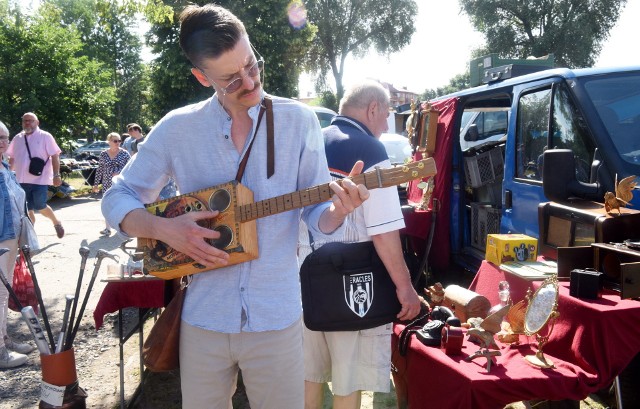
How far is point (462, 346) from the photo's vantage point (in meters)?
2.66

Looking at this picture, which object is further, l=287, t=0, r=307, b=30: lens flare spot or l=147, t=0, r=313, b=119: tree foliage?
l=287, t=0, r=307, b=30: lens flare spot

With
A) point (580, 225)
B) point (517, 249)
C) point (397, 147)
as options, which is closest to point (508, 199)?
point (517, 249)

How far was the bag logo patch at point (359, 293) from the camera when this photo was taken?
2502mm

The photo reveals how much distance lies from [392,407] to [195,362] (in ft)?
7.63

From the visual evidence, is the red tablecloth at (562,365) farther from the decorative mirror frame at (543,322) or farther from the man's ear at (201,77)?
the man's ear at (201,77)

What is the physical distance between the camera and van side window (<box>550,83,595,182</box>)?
3.28m

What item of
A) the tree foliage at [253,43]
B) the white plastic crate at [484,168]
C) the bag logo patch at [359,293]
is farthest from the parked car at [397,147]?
the bag logo patch at [359,293]

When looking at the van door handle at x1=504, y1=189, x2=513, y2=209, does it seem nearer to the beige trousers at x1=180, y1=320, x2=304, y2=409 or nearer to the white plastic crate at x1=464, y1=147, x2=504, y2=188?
the white plastic crate at x1=464, y1=147, x2=504, y2=188

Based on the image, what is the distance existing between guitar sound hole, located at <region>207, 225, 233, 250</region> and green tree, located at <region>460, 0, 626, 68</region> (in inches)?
1064

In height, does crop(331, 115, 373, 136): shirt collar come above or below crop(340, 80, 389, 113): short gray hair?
below

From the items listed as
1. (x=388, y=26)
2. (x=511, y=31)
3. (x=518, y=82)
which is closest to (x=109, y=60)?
(x=388, y=26)

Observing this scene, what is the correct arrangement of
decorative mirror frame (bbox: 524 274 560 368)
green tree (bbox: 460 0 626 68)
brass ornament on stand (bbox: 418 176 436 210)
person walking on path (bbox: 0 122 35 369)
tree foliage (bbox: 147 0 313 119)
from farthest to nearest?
green tree (bbox: 460 0 626 68) < tree foliage (bbox: 147 0 313 119) < brass ornament on stand (bbox: 418 176 436 210) < person walking on path (bbox: 0 122 35 369) < decorative mirror frame (bbox: 524 274 560 368)

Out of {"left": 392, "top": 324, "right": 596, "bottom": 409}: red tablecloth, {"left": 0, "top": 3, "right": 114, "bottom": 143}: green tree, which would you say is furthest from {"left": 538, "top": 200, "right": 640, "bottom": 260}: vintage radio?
{"left": 0, "top": 3, "right": 114, "bottom": 143}: green tree

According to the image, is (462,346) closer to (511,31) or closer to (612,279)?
(612,279)
